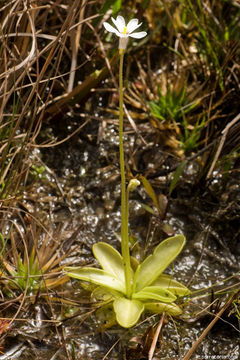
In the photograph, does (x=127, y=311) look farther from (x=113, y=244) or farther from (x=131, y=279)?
(x=113, y=244)

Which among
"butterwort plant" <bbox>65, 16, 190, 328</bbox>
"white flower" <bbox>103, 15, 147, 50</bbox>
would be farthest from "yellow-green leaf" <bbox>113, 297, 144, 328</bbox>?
"white flower" <bbox>103, 15, 147, 50</bbox>

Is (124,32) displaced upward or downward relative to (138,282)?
upward

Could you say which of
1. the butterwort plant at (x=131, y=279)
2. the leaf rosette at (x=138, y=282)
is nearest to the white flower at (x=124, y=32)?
the butterwort plant at (x=131, y=279)

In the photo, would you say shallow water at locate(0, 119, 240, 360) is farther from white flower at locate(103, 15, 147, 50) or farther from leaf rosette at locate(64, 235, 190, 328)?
white flower at locate(103, 15, 147, 50)

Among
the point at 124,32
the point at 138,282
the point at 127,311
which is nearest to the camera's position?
the point at 124,32

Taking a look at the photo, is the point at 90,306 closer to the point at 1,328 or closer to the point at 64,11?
the point at 1,328

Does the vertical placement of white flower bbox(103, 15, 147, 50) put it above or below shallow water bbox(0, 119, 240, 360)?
above

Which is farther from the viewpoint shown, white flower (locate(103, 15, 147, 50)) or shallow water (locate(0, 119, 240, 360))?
shallow water (locate(0, 119, 240, 360))

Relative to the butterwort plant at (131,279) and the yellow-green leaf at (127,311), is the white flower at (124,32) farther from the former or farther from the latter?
the yellow-green leaf at (127,311)

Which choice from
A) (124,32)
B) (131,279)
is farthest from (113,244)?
(124,32)

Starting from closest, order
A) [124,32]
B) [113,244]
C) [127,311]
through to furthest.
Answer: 1. [124,32]
2. [127,311]
3. [113,244]
